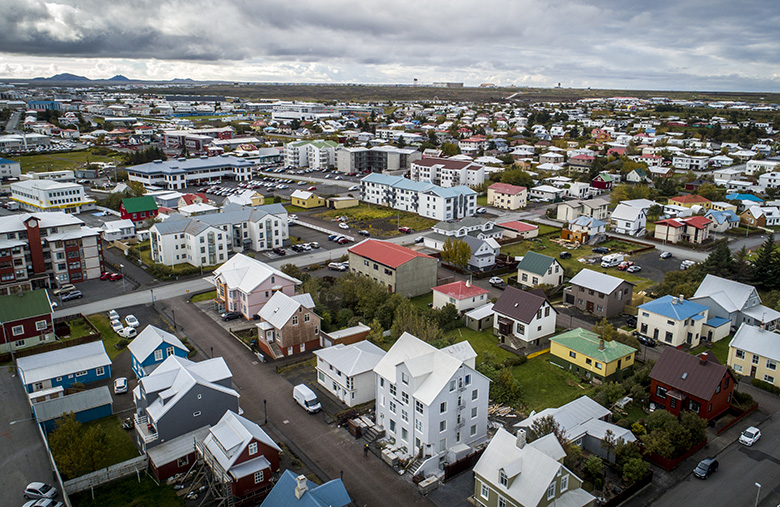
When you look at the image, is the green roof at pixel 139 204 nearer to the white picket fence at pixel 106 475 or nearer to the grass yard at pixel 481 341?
the grass yard at pixel 481 341

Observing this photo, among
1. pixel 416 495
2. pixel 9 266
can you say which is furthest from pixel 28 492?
pixel 9 266

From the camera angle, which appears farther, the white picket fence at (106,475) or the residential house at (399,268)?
the residential house at (399,268)

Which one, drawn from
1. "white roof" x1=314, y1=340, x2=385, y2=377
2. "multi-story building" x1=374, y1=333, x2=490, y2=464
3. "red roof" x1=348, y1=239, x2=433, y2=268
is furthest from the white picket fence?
"red roof" x1=348, y1=239, x2=433, y2=268

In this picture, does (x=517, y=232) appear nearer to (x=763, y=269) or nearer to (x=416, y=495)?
(x=763, y=269)

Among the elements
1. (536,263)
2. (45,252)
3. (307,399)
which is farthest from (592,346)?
(45,252)

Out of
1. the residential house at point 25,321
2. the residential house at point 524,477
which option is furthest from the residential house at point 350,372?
the residential house at point 25,321
